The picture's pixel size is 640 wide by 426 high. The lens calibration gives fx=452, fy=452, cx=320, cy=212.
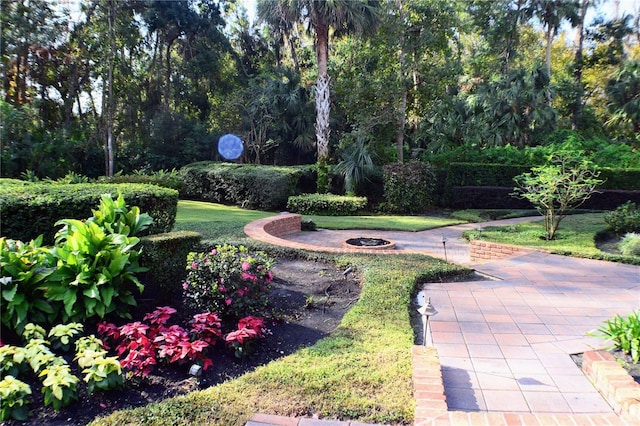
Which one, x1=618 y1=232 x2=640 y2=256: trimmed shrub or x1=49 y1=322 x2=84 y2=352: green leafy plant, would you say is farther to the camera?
x1=618 y1=232 x2=640 y2=256: trimmed shrub

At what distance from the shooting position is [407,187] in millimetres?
14422

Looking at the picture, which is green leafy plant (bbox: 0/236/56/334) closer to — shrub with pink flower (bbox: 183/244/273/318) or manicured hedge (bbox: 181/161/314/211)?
shrub with pink flower (bbox: 183/244/273/318)

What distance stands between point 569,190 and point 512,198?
7.05 meters

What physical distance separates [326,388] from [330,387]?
26mm

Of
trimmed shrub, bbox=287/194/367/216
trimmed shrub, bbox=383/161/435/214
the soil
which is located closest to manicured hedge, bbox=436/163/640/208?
trimmed shrub, bbox=383/161/435/214

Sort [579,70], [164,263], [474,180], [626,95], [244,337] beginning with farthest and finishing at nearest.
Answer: [579,70] → [626,95] → [474,180] → [164,263] → [244,337]

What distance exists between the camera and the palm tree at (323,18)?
14.5 metres

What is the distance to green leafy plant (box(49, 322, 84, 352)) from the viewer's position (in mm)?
3076

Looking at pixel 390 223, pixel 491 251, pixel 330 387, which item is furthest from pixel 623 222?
pixel 330 387

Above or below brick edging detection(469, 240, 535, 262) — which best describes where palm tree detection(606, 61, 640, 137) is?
above

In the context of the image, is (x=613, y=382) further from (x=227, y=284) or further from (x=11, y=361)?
(x=11, y=361)

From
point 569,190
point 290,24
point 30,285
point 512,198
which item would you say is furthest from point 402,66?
point 30,285

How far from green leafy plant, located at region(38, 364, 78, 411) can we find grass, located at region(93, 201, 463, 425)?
12.4 inches

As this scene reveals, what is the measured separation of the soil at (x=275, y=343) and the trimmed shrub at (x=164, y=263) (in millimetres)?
971
